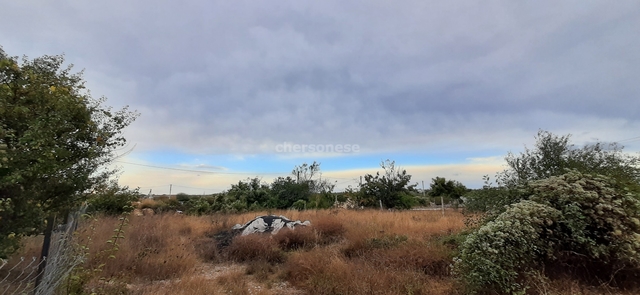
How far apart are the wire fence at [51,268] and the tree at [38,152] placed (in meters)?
0.22

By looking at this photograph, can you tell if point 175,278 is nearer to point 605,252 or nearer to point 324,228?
point 324,228

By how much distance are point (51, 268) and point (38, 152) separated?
→ 1221mm

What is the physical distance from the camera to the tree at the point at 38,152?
265 cm

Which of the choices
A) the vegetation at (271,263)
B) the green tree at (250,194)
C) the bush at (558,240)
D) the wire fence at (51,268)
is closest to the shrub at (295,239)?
the vegetation at (271,263)

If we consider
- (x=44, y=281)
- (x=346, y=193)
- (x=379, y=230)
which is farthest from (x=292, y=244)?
(x=346, y=193)

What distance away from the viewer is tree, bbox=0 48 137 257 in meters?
2.65

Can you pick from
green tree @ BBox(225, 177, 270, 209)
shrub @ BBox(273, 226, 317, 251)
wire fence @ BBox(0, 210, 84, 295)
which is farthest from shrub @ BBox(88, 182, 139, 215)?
green tree @ BBox(225, 177, 270, 209)

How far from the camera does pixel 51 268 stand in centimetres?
301

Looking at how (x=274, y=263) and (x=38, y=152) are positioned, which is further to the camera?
(x=274, y=263)

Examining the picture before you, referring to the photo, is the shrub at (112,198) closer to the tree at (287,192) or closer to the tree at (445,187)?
the tree at (287,192)

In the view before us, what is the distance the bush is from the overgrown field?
34 centimetres

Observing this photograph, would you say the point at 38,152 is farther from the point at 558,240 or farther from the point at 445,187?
the point at 445,187

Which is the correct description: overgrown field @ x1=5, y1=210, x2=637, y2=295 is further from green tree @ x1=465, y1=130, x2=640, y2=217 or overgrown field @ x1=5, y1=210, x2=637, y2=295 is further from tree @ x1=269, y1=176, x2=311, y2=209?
tree @ x1=269, y1=176, x2=311, y2=209

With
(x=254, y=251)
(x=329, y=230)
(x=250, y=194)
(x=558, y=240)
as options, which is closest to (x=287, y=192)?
(x=250, y=194)
